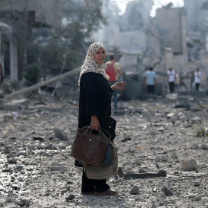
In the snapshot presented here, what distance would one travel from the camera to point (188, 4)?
279 feet

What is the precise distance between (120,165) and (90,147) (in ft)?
4.96

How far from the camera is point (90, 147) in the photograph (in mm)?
3547

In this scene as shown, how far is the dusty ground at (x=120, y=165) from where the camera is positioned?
3537 mm

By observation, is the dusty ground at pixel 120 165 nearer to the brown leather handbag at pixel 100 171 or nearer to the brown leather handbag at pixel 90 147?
the brown leather handbag at pixel 100 171

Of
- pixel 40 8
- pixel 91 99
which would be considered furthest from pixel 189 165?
pixel 40 8

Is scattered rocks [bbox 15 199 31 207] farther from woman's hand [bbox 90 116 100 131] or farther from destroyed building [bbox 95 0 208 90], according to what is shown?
destroyed building [bbox 95 0 208 90]

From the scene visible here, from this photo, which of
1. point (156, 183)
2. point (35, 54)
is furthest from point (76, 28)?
point (156, 183)

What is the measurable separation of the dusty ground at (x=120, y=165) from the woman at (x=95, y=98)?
0.14m

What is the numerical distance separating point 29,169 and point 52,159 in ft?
2.05

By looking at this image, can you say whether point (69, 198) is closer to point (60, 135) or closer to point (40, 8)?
point (60, 135)

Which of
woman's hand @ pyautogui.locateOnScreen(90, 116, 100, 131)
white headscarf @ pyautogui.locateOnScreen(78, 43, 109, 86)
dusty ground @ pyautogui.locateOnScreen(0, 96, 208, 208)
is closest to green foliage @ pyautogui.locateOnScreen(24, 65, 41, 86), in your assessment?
dusty ground @ pyautogui.locateOnScreen(0, 96, 208, 208)

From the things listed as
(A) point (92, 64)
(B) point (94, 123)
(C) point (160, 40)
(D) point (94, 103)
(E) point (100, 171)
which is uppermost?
(C) point (160, 40)

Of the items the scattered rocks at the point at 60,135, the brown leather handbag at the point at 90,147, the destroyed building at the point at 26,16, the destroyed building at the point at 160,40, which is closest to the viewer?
the brown leather handbag at the point at 90,147

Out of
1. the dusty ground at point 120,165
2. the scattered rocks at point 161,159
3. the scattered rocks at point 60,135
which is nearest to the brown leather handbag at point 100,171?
the dusty ground at point 120,165
